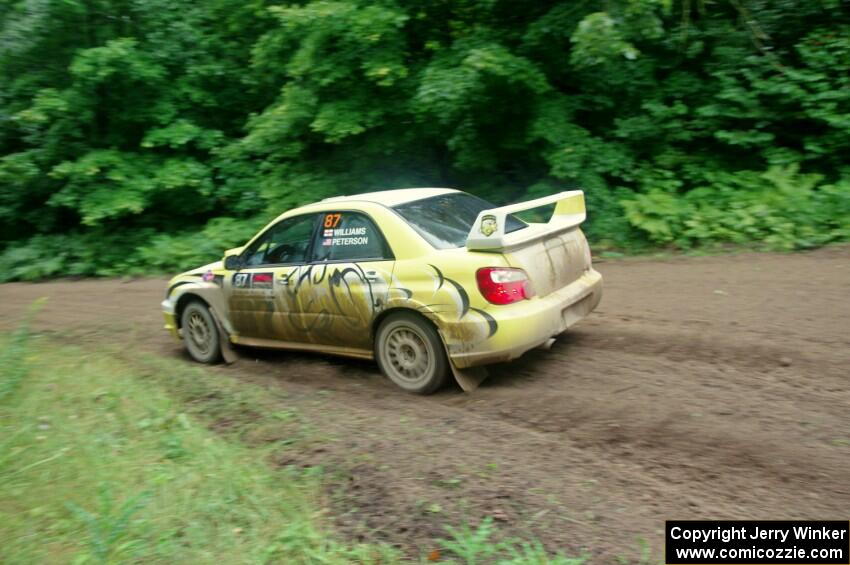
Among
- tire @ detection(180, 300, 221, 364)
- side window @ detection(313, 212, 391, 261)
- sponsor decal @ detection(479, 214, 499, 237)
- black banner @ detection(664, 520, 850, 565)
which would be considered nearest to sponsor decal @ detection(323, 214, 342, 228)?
side window @ detection(313, 212, 391, 261)

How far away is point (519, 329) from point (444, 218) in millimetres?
1315

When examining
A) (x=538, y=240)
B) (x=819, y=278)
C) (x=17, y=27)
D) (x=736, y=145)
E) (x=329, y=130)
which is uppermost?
(x=17, y=27)

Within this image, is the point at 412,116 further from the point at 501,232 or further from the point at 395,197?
the point at 501,232

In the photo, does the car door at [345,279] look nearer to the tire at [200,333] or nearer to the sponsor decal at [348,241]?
the sponsor decal at [348,241]

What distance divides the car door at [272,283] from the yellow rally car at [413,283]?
0.01 m

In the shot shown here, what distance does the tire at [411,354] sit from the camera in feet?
18.9

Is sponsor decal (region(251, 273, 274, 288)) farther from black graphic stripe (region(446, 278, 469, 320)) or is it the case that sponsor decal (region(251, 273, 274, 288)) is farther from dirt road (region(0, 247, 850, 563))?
black graphic stripe (region(446, 278, 469, 320))

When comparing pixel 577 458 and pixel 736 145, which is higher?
pixel 736 145

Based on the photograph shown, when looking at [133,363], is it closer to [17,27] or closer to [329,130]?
[329,130]

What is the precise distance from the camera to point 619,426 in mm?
4867

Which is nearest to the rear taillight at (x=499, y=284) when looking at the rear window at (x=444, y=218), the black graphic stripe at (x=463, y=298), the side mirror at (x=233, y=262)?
the black graphic stripe at (x=463, y=298)

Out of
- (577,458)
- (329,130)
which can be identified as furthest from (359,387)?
(329,130)

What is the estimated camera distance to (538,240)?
19.2 ft

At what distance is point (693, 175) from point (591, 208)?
1.61 meters
